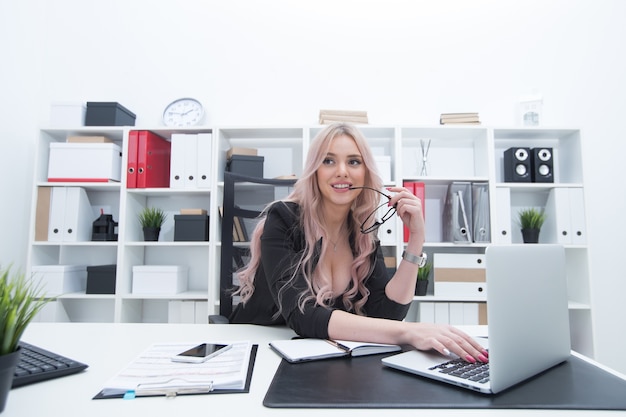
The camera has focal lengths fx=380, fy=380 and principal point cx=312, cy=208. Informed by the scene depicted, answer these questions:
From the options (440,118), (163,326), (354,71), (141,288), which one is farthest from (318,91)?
(163,326)

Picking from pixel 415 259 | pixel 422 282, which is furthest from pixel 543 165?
pixel 415 259

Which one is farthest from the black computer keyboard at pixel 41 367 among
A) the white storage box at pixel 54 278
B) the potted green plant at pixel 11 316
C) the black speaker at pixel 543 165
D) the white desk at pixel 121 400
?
the black speaker at pixel 543 165

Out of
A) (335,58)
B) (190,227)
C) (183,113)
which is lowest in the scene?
(190,227)

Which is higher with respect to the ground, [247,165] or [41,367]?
[247,165]

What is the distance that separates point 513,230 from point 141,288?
104 inches

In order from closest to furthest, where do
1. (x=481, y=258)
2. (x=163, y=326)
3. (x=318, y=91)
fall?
(x=163, y=326)
(x=481, y=258)
(x=318, y=91)

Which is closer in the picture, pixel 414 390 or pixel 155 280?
pixel 414 390

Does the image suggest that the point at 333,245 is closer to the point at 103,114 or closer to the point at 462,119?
the point at 462,119

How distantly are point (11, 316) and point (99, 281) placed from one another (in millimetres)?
2237

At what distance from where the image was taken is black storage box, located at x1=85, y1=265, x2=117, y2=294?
2.53 metres

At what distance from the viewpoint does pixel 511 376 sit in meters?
0.65

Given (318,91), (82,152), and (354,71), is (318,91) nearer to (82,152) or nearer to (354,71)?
(354,71)

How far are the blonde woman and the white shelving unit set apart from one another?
3.66 ft

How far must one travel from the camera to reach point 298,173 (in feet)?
9.44
